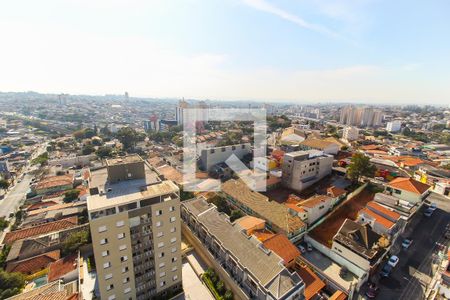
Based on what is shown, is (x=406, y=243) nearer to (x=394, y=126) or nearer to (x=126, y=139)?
(x=126, y=139)

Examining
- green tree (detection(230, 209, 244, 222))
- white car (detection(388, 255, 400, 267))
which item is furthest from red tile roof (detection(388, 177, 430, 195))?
green tree (detection(230, 209, 244, 222))

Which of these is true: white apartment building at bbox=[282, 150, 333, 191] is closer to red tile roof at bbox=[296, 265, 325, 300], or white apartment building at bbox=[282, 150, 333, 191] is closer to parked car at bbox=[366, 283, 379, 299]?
red tile roof at bbox=[296, 265, 325, 300]

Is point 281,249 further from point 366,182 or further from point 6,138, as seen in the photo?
point 6,138

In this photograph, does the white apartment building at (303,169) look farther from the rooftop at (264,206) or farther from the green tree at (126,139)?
the green tree at (126,139)

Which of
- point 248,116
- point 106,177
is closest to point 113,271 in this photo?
point 106,177

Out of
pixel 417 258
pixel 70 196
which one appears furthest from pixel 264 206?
pixel 70 196

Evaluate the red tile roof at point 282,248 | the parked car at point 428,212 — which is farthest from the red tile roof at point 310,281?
the parked car at point 428,212
